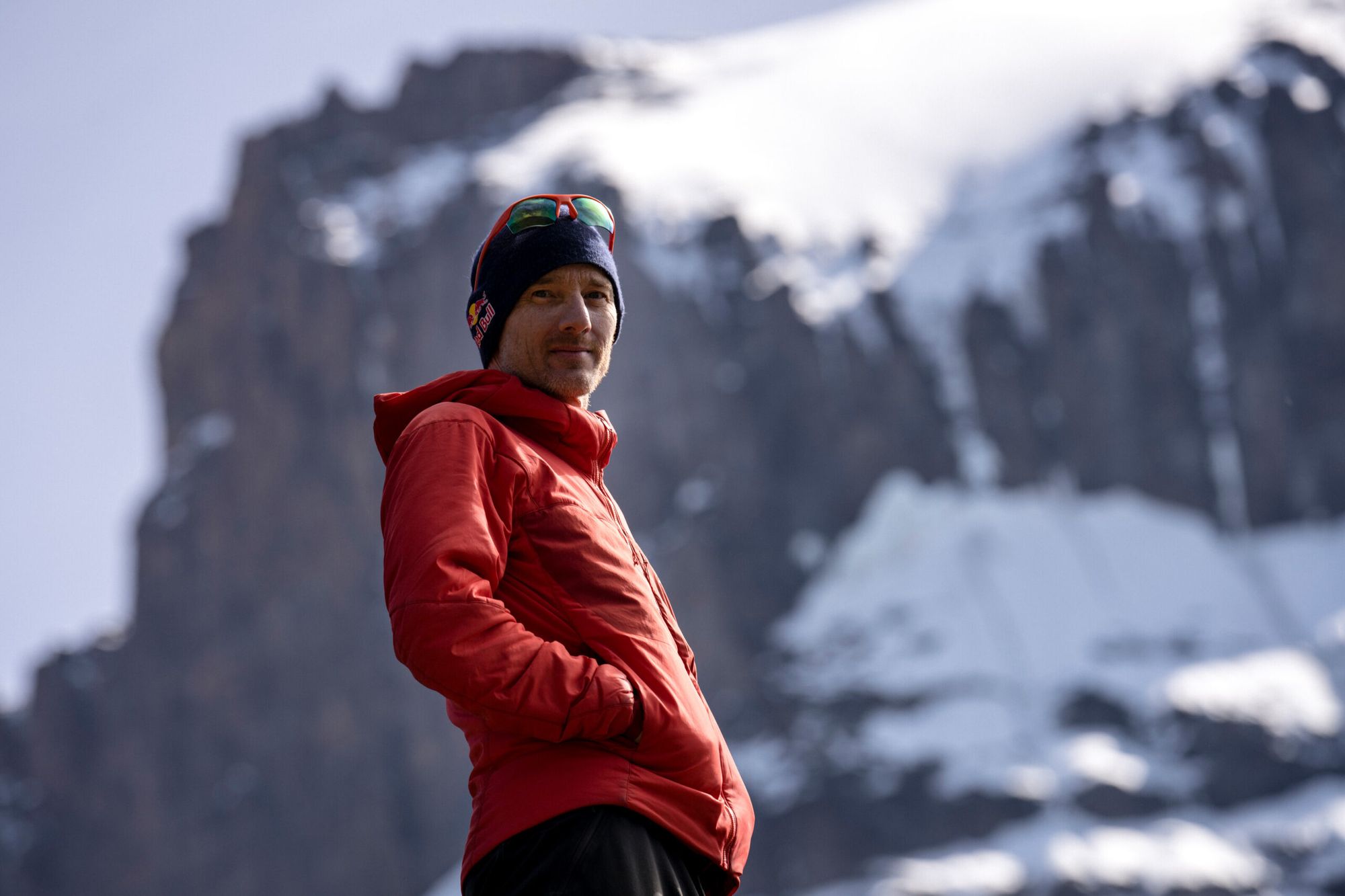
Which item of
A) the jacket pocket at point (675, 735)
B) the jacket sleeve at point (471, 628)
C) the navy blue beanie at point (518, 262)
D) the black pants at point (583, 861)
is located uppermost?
the navy blue beanie at point (518, 262)

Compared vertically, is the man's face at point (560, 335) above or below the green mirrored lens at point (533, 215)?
below

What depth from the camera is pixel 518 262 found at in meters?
3.34

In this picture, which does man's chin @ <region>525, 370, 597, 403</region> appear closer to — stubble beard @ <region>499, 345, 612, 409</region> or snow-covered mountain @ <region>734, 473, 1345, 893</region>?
stubble beard @ <region>499, 345, 612, 409</region>

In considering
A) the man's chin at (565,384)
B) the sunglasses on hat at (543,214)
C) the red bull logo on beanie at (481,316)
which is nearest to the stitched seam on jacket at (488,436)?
the man's chin at (565,384)

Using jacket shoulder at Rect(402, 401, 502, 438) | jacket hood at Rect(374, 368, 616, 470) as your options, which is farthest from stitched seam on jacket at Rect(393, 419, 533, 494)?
jacket hood at Rect(374, 368, 616, 470)

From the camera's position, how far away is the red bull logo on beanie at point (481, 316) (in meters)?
3.38

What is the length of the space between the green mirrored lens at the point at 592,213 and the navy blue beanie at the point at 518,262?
0.09 feet

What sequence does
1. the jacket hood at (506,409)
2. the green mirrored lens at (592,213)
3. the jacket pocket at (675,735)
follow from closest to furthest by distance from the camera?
the jacket pocket at (675,735)
the jacket hood at (506,409)
the green mirrored lens at (592,213)

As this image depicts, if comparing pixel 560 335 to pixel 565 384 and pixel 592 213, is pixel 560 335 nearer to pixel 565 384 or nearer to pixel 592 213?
pixel 565 384

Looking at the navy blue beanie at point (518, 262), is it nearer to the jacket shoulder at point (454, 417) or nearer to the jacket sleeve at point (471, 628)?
the jacket shoulder at point (454, 417)

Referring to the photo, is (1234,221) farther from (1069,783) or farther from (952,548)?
(1069,783)

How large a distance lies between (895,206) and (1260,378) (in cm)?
2865

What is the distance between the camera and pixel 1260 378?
84938mm

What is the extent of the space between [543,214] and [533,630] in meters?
0.95
